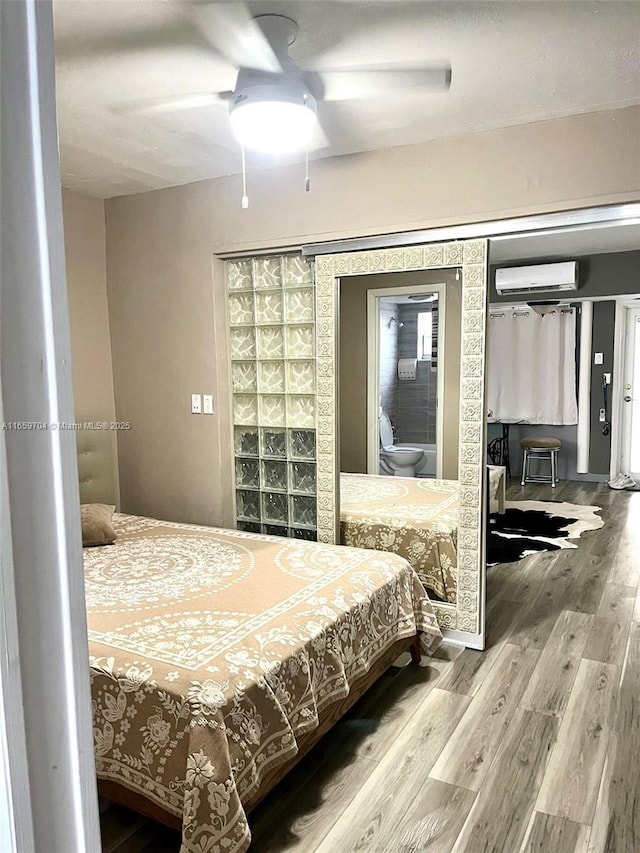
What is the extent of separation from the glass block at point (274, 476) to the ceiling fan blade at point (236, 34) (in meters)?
1.97

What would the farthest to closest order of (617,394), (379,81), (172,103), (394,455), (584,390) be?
1. (584,390)
2. (617,394)
3. (394,455)
4. (172,103)
5. (379,81)

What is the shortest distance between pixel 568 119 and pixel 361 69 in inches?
38.6

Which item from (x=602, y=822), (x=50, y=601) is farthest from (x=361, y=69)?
(x=602, y=822)

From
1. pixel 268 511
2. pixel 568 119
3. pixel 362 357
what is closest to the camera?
pixel 568 119

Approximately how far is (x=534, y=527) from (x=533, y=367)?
8.05 feet

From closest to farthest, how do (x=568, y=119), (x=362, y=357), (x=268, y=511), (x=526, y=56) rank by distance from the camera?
1. (x=526, y=56)
2. (x=568, y=119)
3. (x=362, y=357)
4. (x=268, y=511)

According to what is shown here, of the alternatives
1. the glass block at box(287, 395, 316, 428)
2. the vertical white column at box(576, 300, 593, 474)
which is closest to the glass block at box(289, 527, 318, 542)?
the glass block at box(287, 395, 316, 428)

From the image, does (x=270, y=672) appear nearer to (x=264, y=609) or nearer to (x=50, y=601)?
(x=264, y=609)

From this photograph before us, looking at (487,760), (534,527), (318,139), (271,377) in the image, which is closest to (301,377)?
(271,377)

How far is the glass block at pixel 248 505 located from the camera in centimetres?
350

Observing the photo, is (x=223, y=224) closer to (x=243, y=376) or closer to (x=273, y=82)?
(x=243, y=376)

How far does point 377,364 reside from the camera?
316 cm

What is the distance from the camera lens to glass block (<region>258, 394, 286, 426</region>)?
336 cm

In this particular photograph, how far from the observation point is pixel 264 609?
2178 millimetres
